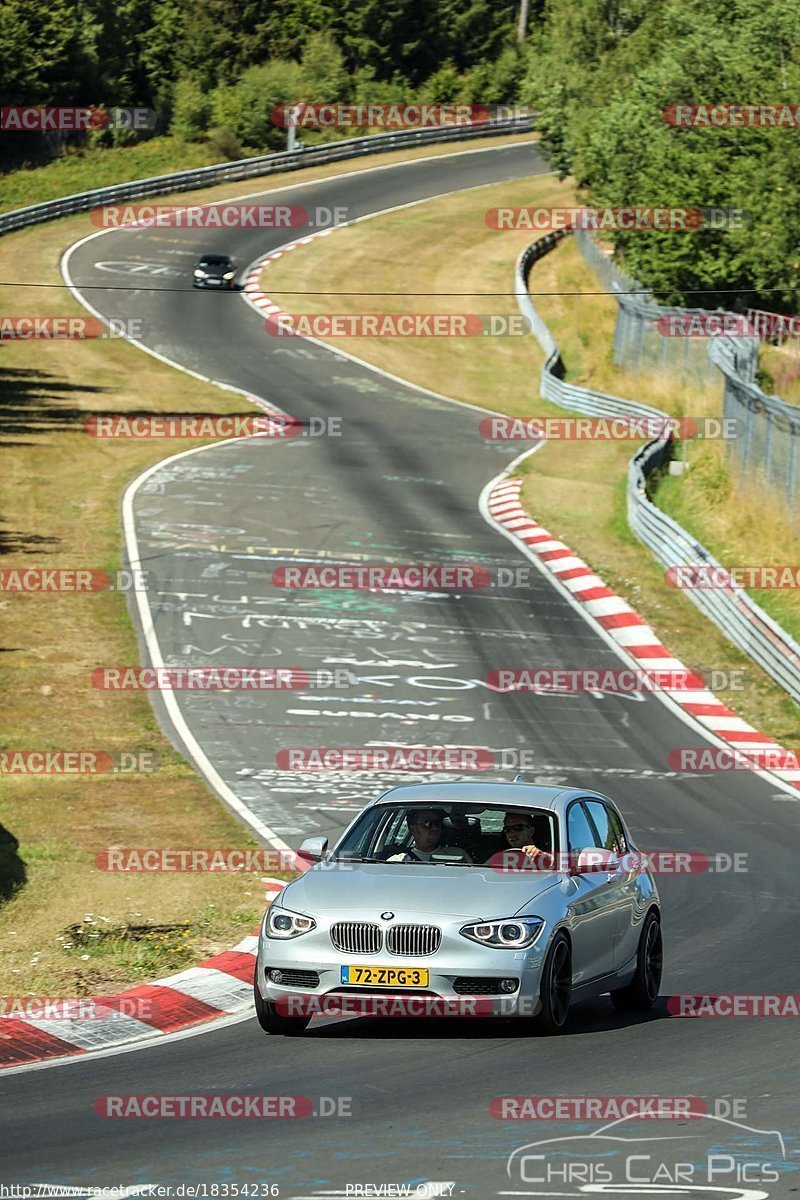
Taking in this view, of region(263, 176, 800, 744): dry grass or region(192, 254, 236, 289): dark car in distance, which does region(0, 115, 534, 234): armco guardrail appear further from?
region(192, 254, 236, 289): dark car in distance

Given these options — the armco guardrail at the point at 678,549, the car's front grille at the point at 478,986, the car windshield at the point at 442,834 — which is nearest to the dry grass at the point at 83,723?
the car windshield at the point at 442,834

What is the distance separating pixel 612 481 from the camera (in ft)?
134

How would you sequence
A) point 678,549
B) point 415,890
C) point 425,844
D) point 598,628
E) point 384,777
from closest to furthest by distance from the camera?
point 415,890
point 425,844
point 384,777
point 598,628
point 678,549

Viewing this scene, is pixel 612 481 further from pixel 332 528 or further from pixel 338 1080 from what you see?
pixel 338 1080

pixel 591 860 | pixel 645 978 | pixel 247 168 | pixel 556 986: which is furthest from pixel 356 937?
pixel 247 168

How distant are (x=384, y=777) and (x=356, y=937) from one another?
11.8 meters

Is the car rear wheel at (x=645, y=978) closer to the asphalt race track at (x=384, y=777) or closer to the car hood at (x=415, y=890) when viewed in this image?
the asphalt race track at (x=384, y=777)

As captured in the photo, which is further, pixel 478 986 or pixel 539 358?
pixel 539 358

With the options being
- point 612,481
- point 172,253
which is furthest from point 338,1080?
point 172,253

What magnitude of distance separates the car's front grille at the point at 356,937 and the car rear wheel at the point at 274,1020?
58 centimetres

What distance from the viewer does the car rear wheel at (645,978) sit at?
1170 cm

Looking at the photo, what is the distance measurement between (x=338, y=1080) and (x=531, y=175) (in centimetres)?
7660

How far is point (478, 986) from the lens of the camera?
10.1 meters

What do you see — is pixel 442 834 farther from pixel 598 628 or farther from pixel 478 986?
pixel 598 628
